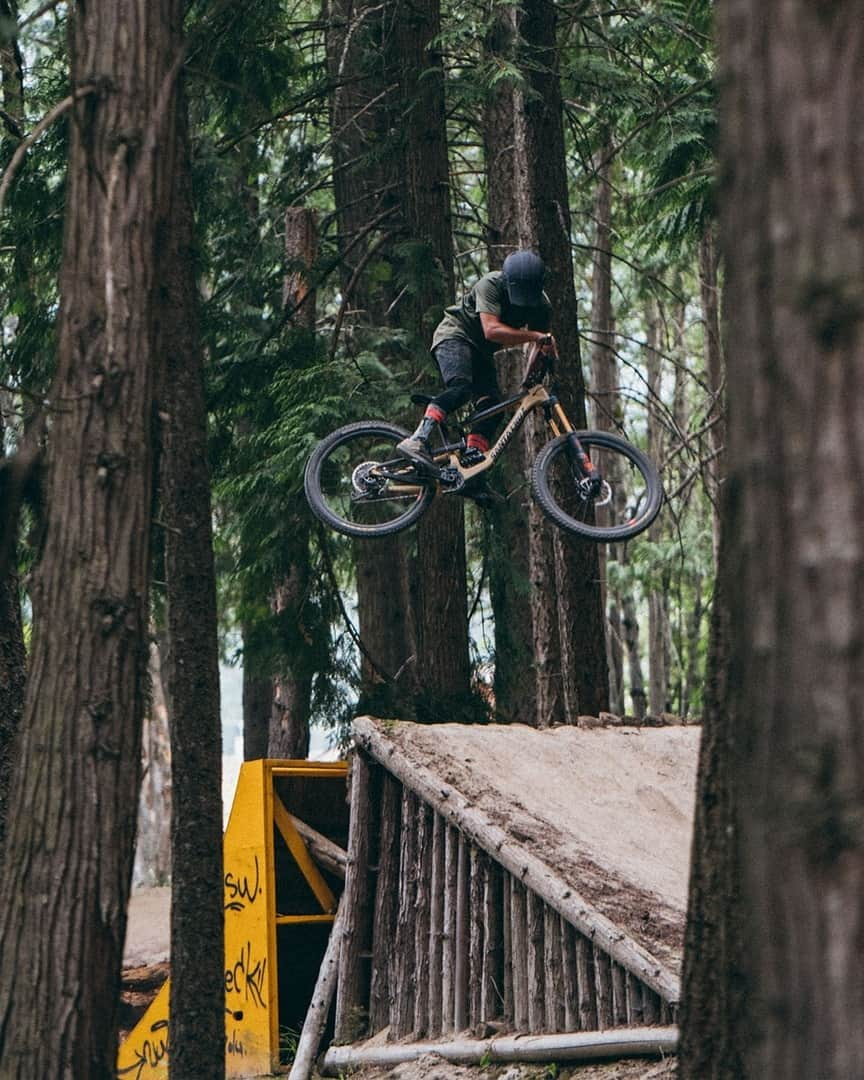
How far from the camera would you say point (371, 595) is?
14.7 m

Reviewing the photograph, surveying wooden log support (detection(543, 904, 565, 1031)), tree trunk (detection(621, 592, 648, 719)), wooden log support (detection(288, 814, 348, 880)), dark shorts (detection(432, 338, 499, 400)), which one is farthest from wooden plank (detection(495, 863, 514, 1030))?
tree trunk (detection(621, 592, 648, 719))

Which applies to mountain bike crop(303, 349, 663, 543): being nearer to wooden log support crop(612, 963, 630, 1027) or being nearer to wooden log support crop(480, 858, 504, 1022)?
wooden log support crop(480, 858, 504, 1022)

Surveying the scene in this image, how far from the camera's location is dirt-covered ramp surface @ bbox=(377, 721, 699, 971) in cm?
805

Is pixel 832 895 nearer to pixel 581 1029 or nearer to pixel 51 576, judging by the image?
pixel 51 576

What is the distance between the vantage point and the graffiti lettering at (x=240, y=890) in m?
10.4

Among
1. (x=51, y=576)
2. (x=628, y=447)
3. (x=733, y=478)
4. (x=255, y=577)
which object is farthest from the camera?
(x=255, y=577)

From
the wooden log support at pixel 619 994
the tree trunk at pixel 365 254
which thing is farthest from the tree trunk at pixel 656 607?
the wooden log support at pixel 619 994

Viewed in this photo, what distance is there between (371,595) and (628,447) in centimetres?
571

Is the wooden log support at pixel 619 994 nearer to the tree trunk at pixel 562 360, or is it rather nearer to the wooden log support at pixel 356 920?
the wooden log support at pixel 356 920

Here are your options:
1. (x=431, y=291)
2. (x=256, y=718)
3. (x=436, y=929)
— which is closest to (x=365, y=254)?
(x=431, y=291)

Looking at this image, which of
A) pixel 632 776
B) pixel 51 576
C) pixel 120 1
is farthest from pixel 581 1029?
pixel 120 1

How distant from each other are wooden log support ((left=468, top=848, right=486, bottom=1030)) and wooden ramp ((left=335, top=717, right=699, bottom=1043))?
0.01m

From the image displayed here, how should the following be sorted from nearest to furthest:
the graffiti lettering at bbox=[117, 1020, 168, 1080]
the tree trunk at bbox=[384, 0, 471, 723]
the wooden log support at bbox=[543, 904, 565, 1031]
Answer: the wooden log support at bbox=[543, 904, 565, 1031] < the graffiti lettering at bbox=[117, 1020, 168, 1080] < the tree trunk at bbox=[384, 0, 471, 723]

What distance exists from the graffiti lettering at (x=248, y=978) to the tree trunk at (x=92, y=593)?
5.59 metres
